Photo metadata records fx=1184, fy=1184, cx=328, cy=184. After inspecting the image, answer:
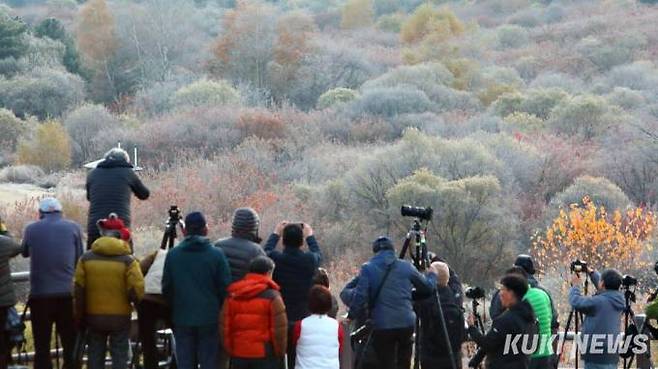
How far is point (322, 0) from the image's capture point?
89.1 m

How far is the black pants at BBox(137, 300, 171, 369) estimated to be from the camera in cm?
894

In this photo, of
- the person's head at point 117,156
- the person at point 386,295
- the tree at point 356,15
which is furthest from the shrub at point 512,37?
the person at point 386,295

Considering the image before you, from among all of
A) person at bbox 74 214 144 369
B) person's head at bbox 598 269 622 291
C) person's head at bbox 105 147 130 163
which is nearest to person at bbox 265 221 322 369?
person at bbox 74 214 144 369

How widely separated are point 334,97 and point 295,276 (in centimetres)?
4081

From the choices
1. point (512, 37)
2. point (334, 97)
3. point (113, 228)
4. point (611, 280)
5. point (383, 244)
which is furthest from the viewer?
point (512, 37)

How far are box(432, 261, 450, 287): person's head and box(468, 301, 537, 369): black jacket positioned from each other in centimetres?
97

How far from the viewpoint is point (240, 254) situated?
8789mm

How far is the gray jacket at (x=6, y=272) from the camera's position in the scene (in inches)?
341

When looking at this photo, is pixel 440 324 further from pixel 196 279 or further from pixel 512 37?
pixel 512 37

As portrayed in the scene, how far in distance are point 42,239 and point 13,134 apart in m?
35.3

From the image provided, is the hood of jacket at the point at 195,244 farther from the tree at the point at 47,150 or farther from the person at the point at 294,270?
the tree at the point at 47,150

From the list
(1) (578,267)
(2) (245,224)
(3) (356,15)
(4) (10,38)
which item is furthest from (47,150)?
(3) (356,15)

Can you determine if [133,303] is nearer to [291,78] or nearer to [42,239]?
[42,239]

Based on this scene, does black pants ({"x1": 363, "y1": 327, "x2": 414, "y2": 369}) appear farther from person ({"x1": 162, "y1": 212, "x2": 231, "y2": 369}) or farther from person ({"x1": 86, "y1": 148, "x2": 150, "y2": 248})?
person ({"x1": 86, "y1": 148, "x2": 150, "y2": 248})
